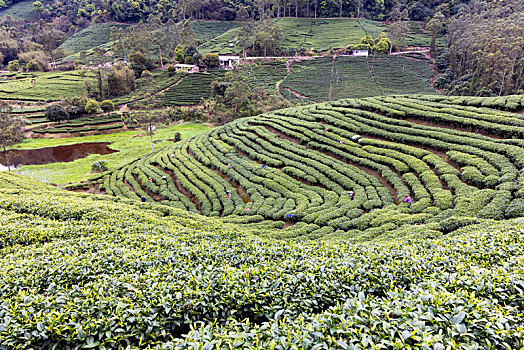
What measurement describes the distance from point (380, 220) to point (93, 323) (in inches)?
464

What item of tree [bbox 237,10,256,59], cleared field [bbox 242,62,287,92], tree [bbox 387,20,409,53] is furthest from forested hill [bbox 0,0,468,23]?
cleared field [bbox 242,62,287,92]

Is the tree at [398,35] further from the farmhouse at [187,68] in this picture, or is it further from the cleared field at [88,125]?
the cleared field at [88,125]

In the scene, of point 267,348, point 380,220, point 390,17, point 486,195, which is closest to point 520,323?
point 267,348

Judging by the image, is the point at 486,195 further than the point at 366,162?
No

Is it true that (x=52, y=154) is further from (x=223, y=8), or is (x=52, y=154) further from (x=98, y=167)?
(x=223, y=8)

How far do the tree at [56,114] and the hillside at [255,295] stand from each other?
49626mm

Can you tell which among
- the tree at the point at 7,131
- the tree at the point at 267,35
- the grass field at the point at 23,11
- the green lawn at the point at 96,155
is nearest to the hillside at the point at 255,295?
the green lawn at the point at 96,155

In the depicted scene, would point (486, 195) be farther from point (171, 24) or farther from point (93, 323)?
point (171, 24)

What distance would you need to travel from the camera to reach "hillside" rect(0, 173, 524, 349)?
11.4 ft

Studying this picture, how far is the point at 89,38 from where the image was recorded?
97375mm

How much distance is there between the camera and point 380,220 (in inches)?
493

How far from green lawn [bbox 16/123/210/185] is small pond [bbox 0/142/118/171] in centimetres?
138

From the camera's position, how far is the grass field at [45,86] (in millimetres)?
57622

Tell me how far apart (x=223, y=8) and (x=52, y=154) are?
292ft
